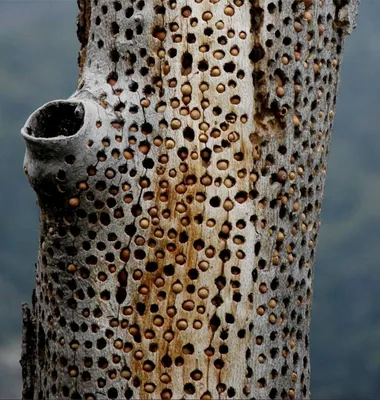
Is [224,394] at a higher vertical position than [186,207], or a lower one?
lower

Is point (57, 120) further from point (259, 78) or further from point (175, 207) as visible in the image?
point (259, 78)

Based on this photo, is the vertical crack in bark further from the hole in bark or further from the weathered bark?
the hole in bark

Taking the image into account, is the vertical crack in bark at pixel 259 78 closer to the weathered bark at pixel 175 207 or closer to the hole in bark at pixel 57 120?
the weathered bark at pixel 175 207

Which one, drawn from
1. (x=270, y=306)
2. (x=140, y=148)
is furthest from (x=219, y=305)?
(x=140, y=148)

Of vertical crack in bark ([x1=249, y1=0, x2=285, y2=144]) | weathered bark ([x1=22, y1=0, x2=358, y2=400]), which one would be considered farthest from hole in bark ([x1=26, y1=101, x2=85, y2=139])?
vertical crack in bark ([x1=249, y1=0, x2=285, y2=144])

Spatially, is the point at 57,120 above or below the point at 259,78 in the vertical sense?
below

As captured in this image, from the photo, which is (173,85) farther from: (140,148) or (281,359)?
(281,359)

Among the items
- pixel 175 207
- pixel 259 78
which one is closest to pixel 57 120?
pixel 175 207

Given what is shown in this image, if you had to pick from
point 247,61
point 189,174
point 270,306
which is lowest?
point 270,306
